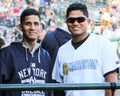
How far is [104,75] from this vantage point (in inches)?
79.4

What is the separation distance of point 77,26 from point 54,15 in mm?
9939

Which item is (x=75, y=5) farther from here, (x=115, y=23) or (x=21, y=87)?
(x=115, y=23)

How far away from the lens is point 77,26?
2.03m

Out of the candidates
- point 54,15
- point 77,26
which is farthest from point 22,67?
point 54,15

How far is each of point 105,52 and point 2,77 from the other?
2.03 ft

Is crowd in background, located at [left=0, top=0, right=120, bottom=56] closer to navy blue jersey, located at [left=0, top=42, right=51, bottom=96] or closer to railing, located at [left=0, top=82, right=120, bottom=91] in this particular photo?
navy blue jersey, located at [left=0, top=42, right=51, bottom=96]

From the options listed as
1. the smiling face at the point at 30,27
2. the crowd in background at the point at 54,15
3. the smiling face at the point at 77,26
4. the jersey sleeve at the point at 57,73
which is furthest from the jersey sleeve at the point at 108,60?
the crowd in background at the point at 54,15

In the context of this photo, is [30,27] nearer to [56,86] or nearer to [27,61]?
[27,61]

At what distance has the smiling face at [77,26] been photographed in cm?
203

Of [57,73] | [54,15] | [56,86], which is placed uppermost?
[56,86]

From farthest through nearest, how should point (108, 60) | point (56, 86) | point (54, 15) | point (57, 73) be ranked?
point (54, 15) < point (57, 73) < point (108, 60) < point (56, 86)

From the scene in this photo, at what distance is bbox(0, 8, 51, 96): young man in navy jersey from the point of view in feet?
6.92

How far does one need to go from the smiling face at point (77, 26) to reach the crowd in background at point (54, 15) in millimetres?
8598

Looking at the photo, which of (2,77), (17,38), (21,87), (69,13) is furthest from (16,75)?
(17,38)
